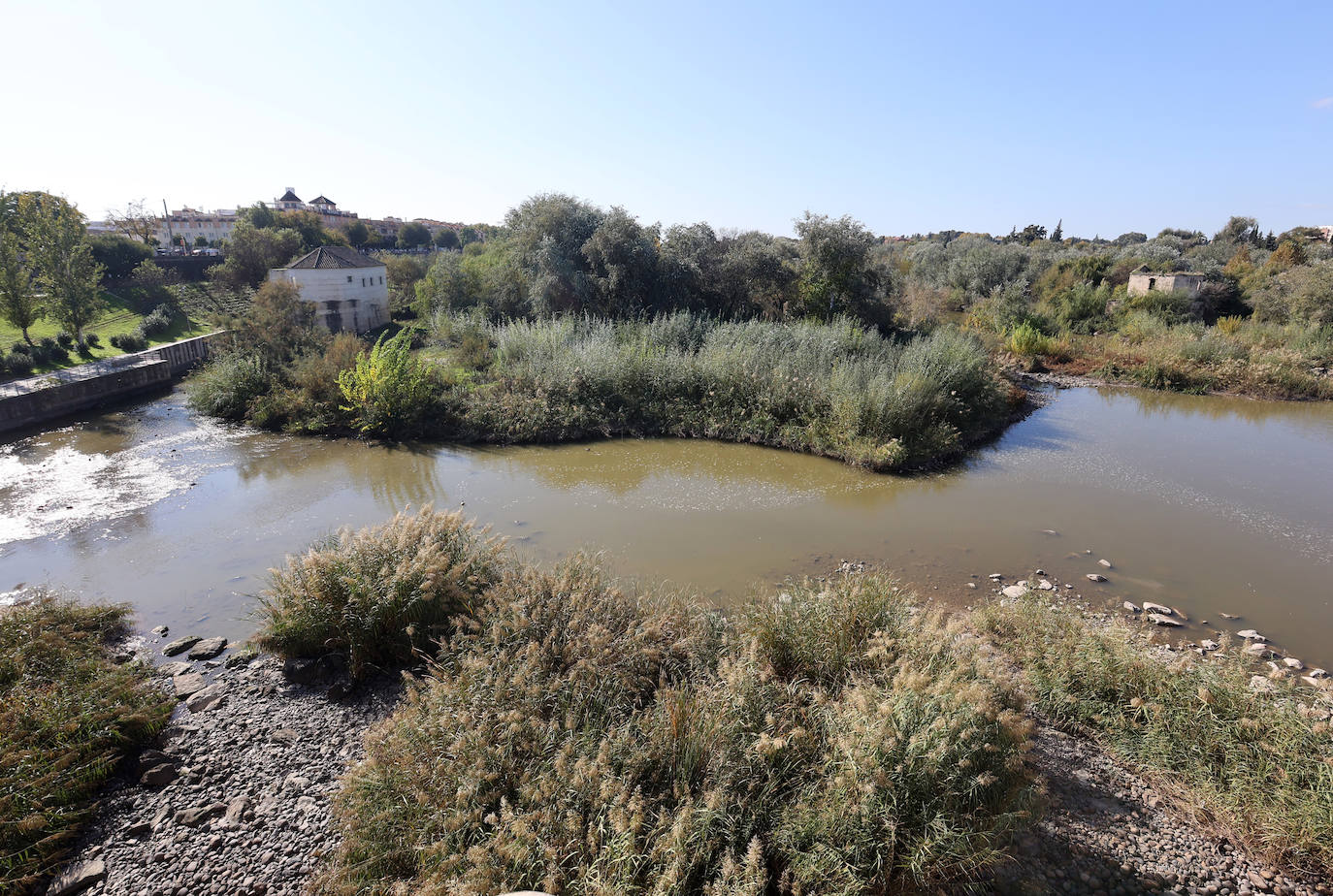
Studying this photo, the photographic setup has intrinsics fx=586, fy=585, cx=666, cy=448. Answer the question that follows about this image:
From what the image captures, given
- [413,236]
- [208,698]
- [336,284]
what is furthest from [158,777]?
[413,236]

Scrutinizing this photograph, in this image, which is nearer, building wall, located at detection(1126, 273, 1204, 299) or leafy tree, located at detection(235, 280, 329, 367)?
leafy tree, located at detection(235, 280, 329, 367)

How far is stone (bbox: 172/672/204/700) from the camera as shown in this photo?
4.62 metres

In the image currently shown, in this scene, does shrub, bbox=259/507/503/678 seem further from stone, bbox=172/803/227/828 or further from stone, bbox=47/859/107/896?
stone, bbox=47/859/107/896

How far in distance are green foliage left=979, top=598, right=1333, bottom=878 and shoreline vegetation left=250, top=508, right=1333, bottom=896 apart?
0.01 metres

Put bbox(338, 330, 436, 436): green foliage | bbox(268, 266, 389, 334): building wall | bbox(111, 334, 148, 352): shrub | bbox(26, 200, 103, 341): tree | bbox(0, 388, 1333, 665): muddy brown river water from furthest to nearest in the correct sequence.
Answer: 1. bbox(268, 266, 389, 334): building wall
2. bbox(111, 334, 148, 352): shrub
3. bbox(26, 200, 103, 341): tree
4. bbox(338, 330, 436, 436): green foliage
5. bbox(0, 388, 1333, 665): muddy brown river water

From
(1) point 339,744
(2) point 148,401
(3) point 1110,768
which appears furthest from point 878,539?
(2) point 148,401

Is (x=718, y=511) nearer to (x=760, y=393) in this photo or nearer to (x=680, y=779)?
(x=760, y=393)

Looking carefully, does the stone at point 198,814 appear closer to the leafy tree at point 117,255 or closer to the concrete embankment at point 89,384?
the concrete embankment at point 89,384

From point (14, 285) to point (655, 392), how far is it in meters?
16.5

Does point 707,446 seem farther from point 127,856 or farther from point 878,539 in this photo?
point 127,856

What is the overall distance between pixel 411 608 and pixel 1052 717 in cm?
482

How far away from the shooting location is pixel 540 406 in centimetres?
1186

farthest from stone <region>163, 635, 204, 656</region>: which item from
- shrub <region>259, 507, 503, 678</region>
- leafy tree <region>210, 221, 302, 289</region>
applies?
leafy tree <region>210, 221, 302, 289</region>

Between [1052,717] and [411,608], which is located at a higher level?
[411,608]
